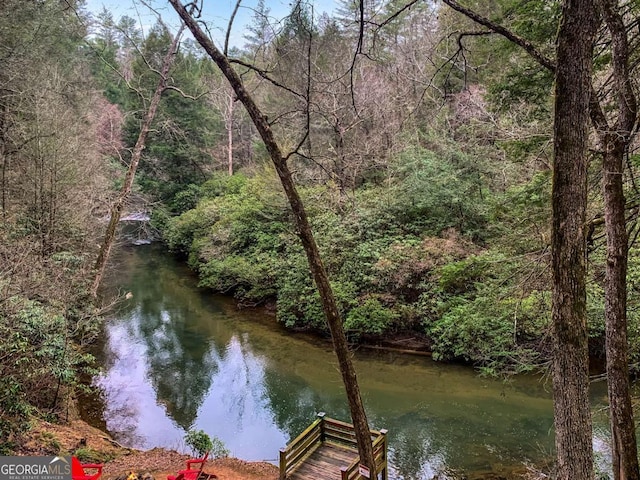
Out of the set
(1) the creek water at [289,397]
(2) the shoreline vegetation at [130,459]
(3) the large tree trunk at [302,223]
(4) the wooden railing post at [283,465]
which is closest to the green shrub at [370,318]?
(1) the creek water at [289,397]

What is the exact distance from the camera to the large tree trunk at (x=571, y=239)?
3.24m

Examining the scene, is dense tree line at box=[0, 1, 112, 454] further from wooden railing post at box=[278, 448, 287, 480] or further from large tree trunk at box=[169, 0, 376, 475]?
large tree trunk at box=[169, 0, 376, 475]

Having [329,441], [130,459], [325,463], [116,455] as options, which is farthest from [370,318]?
[116,455]

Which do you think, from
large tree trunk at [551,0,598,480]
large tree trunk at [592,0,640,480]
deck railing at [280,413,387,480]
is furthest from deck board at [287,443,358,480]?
large tree trunk at [551,0,598,480]

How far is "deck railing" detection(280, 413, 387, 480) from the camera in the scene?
6629 mm

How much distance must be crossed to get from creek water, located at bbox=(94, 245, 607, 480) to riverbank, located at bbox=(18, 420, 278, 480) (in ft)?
2.48

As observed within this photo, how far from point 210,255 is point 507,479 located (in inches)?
531

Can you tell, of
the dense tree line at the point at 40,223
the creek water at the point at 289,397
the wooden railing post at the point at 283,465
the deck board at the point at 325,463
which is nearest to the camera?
the dense tree line at the point at 40,223

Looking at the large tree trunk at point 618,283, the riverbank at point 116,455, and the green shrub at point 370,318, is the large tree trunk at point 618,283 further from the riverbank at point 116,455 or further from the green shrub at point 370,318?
the green shrub at point 370,318

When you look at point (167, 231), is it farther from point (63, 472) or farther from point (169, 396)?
point (63, 472)

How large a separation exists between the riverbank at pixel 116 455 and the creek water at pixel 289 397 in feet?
2.48

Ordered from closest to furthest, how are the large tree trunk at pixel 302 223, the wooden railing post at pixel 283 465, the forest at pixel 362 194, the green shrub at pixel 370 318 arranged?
1. the large tree trunk at pixel 302 223
2. the forest at pixel 362 194
3. the wooden railing post at pixel 283 465
4. the green shrub at pixel 370 318

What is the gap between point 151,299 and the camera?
1745cm

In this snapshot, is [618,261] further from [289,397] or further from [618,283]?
[289,397]
